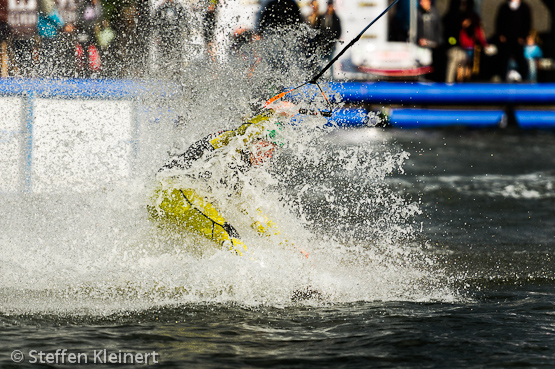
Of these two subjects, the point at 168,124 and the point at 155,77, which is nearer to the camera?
the point at 168,124

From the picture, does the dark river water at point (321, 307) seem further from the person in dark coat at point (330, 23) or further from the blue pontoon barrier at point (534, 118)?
the blue pontoon barrier at point (534, 118)

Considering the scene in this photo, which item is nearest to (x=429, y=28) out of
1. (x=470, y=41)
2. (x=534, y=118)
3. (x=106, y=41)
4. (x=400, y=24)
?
(x=400, y=24)

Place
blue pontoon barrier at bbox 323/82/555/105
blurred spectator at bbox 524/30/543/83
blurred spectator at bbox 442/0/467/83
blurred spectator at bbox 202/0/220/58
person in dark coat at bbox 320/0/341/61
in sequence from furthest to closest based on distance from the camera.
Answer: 1. blurred spectator at bbox 524/30/543/83
2. blurred spectator at bbox 442/0/467/83
3. blue pontoon barrier at bbox 323/82/555/105
4. person in dark coat at bbox 320/0/341/61
5. blurred spectator at bbox 202/0/220/58

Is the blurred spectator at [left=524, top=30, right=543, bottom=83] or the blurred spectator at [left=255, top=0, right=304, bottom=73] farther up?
the blurred spectator at [left=524, top=30, right=543, bottom=83]

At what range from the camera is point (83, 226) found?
595 cm

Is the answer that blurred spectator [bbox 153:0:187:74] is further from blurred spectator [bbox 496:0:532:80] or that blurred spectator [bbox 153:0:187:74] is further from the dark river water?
blurred spectator [bbox 496:0:532:80]

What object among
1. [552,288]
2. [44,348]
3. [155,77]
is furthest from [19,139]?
[552,288]

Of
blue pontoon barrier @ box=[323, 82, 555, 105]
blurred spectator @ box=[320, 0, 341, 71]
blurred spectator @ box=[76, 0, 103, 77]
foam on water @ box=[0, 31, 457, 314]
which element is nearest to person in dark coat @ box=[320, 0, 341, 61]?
blurred spectator @ box=[320, 0, 341, 71]

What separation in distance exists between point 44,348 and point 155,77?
144 inches

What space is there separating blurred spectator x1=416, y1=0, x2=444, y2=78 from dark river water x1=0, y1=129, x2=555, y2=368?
7.61 m

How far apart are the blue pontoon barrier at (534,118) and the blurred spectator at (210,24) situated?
29.6ft

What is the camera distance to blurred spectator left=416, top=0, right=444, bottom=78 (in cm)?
1456

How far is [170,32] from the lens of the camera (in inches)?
294

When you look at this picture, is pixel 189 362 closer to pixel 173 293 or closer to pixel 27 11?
pixel 173 293
